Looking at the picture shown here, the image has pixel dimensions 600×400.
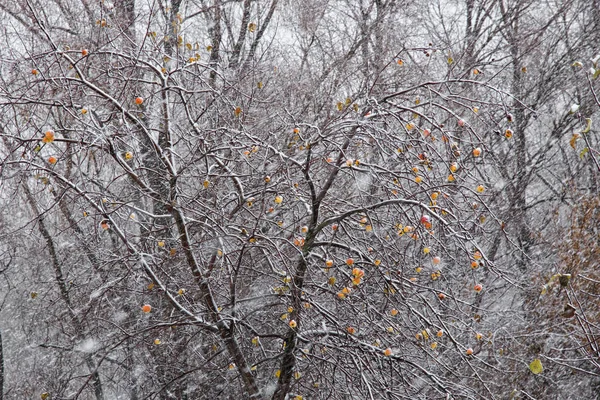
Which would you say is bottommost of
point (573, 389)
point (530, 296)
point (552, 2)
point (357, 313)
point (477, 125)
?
point (573, 389)

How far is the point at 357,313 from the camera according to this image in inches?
141

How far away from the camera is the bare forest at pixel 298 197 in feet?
11.6

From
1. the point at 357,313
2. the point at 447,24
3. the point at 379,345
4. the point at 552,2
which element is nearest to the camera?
the point at 357,313

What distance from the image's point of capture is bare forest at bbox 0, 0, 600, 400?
3521 mm

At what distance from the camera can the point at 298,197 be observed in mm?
3547

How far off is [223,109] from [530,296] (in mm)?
3900

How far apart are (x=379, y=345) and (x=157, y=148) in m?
2.08

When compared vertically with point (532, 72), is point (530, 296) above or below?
below

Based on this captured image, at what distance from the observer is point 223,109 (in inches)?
215

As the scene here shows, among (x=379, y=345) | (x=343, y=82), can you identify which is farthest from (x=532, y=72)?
(x=379, y=345)

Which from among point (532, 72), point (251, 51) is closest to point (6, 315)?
point (251, 51)

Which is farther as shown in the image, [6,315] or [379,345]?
[6,315]

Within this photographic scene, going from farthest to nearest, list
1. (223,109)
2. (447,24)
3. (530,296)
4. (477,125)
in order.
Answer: (447,24) → (477,125) → (530,296) → (223,109)

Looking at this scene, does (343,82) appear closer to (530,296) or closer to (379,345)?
(530,296)
